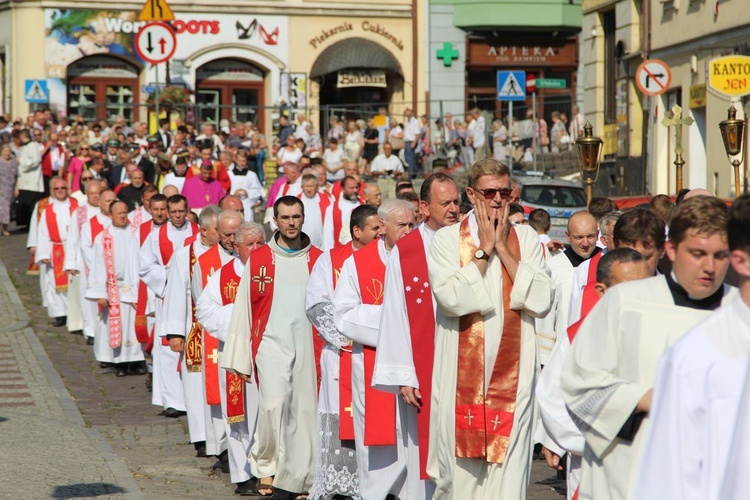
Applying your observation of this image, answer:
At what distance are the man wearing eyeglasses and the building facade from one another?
30271 mm

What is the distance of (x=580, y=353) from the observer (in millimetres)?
4641

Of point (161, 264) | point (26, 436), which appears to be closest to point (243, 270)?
point (26, 436)

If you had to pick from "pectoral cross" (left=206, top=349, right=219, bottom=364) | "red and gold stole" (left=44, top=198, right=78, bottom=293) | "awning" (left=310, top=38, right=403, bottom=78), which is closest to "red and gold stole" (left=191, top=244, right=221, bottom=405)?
"pectoral cross" (left=206, top=349, right=219, bottom=364)

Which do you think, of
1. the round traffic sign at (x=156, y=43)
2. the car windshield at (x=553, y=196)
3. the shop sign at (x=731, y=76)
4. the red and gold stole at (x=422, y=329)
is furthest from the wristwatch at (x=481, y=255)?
the car windshield at (x=553, y=196)

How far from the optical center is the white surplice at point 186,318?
11.1 meters

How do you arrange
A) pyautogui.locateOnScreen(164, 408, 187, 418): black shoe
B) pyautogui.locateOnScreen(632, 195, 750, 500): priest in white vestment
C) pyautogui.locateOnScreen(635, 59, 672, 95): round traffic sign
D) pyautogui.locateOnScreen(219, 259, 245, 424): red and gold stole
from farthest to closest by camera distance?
pyautogui.locateOnScreen(635, 59, 672, 95): round traffic sign
pyautogui.locateOnScreen(164, 408, 187, 418): black shoe
pyautogui.locateOnScreen(219, 259, 245, 424): red and gold stole
pyautogui.locateOnScreen(632, 195, 750, 500): priest in white vestment

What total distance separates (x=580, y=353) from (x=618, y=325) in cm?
16

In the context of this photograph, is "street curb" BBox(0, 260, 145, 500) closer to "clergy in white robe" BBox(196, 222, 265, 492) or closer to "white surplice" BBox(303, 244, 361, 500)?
"clergy in white robe" BBox(196, 222, 265, 492)

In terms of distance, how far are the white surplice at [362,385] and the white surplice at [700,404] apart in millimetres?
4606

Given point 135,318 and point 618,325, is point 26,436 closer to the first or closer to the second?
point 135,318

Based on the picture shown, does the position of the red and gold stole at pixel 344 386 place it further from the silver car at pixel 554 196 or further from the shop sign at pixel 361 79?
the shop sign at pixel 361 79

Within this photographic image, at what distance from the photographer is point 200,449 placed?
36.3ft

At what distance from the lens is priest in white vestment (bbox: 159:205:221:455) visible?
11.1 m

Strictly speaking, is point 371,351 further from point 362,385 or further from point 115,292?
point 115,292
